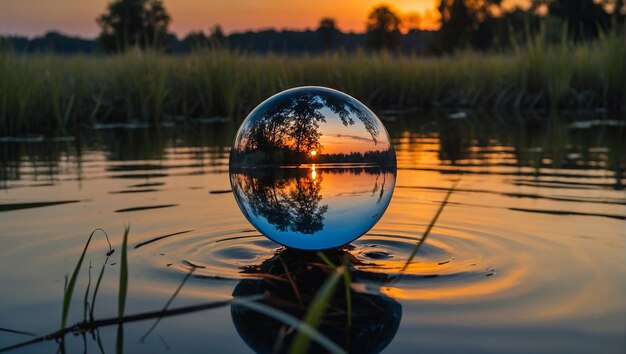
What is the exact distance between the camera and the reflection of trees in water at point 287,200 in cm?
276

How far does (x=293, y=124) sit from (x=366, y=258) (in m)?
0.63

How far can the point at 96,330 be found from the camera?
210 centimetres

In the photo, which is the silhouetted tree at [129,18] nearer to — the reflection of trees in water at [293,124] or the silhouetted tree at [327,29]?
the silhouetted tree at [327,29]

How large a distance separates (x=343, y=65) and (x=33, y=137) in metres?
6.89

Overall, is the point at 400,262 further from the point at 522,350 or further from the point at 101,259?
the point at 101,259

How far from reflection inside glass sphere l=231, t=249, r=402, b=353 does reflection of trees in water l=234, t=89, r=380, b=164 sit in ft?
1.45

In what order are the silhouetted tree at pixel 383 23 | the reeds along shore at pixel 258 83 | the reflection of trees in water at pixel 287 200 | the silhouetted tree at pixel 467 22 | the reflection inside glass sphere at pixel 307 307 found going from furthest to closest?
the silhouetted tree at pixel 383 23 → the silhouetted tree at pixel 467 22 → the reeds along shore at pixel 258 83 → the reflection of trees in water at pixel 287 200 → the reflection inside glass sphere at pixel 307 307

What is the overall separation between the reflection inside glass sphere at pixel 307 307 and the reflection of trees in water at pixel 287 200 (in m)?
0.17

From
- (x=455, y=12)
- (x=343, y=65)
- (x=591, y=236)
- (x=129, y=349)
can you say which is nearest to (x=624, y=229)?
(x=591, y=236)

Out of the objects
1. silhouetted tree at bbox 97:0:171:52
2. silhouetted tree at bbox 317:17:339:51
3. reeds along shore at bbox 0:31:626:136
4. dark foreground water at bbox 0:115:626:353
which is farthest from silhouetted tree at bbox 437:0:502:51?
dark foreground water at bbox 0:115:626:353

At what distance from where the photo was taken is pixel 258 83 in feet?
40.0

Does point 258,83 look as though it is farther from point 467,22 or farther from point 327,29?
point 327,29

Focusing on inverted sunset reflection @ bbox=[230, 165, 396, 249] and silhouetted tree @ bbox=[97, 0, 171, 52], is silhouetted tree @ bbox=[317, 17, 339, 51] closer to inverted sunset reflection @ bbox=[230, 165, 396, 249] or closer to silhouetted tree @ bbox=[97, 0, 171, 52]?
silhouetted tree @ bbox=[97, 0, 171, 52]

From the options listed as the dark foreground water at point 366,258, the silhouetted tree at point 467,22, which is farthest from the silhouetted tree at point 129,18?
the dark foreground water at point 366,258
